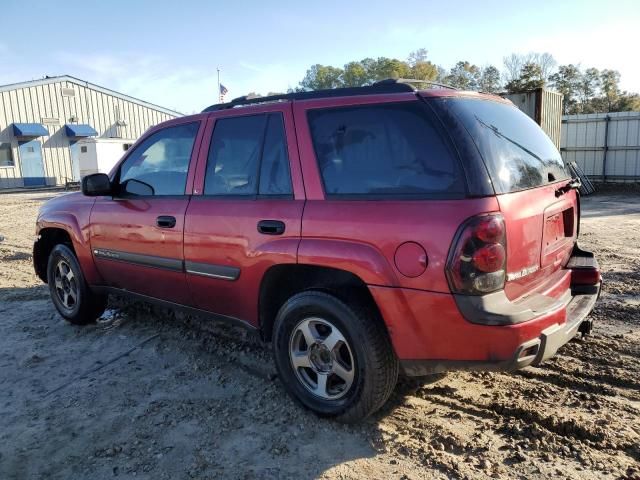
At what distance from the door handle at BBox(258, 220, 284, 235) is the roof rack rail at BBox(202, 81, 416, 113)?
0.85 meters

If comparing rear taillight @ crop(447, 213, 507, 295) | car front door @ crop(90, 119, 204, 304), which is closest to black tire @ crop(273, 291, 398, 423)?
rear taillight @ crop(447, 213, 507, 295)

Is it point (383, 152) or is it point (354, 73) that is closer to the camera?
point (383, 152)

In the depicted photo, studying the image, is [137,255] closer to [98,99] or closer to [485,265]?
[485,265]

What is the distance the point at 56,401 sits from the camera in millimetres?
3564

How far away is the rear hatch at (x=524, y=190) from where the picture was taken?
2686 mm

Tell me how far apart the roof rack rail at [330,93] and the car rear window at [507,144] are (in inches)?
12.8

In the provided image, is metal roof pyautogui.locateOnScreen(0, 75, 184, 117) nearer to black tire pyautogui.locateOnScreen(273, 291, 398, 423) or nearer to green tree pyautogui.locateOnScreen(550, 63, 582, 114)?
black tire pyautogui.locateOnScreen(273, 291, 398, 423)

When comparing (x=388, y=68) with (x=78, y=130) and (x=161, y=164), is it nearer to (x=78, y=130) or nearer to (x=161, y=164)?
(x=78, y=130)

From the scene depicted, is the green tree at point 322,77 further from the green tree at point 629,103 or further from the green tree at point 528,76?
the green tree at point 629,103

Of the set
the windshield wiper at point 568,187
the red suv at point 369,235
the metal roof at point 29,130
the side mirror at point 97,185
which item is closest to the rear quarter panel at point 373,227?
the red suv at point 369,235

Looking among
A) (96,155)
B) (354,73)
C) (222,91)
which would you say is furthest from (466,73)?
(96,155)

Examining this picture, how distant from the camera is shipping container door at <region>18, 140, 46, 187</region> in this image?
Result: 28094mm

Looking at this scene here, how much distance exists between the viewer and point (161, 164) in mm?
4211

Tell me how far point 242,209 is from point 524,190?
5.79 feet
